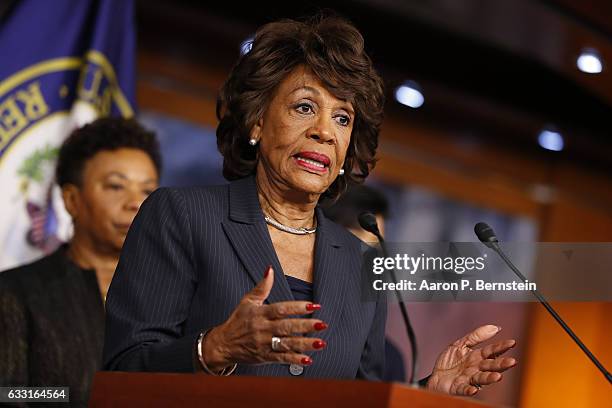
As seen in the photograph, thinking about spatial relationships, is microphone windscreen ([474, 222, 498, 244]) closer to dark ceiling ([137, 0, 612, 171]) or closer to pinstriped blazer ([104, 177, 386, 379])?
pinstriped blazer ([104, 177, 386, 379])

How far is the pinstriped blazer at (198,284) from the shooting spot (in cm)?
210

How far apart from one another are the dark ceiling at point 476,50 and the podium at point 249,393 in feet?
11.0

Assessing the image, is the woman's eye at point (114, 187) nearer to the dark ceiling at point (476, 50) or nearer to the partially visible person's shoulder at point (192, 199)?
the partially visible person's shoulder at point (192, 199)

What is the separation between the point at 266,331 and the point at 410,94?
4.98 meters

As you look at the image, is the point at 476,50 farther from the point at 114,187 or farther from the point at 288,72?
the point at 288,72

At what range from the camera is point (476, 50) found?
6.30 meters

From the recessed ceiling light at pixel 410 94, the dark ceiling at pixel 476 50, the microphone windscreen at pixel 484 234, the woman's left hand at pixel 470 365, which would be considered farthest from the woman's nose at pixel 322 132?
the recessed ceiling light at pixel 410 94

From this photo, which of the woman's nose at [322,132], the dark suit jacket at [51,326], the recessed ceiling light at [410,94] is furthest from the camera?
the recessed ceiling light at [410,94]

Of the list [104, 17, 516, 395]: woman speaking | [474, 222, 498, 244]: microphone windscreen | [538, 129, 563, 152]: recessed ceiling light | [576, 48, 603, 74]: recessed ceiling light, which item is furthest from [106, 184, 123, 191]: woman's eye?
[538, 129, 563, 152]: recessed ceiling light

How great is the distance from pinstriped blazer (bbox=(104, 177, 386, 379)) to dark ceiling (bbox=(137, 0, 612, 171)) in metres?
2.91

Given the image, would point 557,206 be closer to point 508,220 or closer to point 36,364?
point 508,220

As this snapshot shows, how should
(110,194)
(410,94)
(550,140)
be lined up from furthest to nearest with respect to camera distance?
1. (550,140)
2. (410,94)
3. (110,194)

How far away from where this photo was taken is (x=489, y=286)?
88.7 inches

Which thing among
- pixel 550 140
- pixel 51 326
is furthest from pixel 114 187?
pixel 550 140
